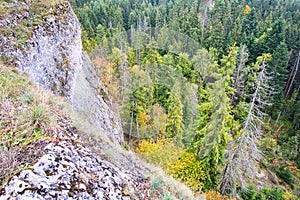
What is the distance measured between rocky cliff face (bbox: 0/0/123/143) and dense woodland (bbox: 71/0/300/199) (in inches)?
285

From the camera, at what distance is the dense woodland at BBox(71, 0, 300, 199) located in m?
13.6

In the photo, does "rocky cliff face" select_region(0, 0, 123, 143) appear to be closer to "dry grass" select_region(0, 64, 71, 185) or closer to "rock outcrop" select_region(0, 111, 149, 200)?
"dry grass" select_region(0, 64, 71, 185)

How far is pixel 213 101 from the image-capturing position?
44.3 ft

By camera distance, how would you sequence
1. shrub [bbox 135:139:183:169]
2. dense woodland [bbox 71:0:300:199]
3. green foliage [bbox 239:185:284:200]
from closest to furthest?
1. dense woodland [bbox 71:0:300:199]
2. shrub [bbox 135:139:183:169]
3. green foliage [bbox 239:185:284:200]

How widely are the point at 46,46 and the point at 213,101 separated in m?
9.81

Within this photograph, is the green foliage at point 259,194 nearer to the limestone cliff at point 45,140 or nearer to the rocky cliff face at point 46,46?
the rocky cliff face at point 46,46

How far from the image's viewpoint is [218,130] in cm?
1323

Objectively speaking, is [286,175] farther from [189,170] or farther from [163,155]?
[163,155]

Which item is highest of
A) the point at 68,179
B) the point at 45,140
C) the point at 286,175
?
the point at 45,140

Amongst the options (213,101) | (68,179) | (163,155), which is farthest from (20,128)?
(163,155)

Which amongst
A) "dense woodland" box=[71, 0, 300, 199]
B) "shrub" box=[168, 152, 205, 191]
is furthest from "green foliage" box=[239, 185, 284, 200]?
"shrub" box=[168, 152, 205, 191]

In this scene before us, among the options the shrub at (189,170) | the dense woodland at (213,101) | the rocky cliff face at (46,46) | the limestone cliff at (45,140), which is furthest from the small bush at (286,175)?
the limestone cliff at (45,140)

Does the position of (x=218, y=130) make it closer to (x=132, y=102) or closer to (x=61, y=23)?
(x=61, y=23)

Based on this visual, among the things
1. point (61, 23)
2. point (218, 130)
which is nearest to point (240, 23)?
point (218, 130)
